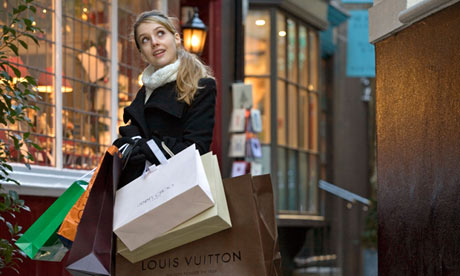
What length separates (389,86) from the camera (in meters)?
4.70

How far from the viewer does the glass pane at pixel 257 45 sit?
1775 cm

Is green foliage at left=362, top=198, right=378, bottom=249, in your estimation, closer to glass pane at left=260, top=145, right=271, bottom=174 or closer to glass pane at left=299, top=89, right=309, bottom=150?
glass pane at left=299, top=89, right=309, bottom=150

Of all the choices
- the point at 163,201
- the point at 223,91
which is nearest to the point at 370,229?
the point at 223,91

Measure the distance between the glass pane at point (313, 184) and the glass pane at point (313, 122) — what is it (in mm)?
265

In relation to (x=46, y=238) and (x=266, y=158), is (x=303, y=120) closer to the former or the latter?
(x=266, y=158)

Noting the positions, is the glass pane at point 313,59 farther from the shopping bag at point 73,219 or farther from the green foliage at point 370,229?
the shopping bag at point 73,219

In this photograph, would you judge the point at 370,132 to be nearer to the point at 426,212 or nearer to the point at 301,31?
the point at 301,31

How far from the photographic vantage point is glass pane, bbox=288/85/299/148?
18.9 m

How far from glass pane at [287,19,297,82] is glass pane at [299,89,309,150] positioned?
1.90ft

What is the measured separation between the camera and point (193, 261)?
12.3 ft

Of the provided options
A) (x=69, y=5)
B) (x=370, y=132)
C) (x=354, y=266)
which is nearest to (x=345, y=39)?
(x=370, y=132)

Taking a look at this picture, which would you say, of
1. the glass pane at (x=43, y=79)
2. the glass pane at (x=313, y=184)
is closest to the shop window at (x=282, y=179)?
the glass pane at (x=313, y=184)

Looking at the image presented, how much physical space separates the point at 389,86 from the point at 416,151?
503mm

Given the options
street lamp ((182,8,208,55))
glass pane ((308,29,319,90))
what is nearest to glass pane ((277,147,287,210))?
glass pane ((308,29,319,90))
